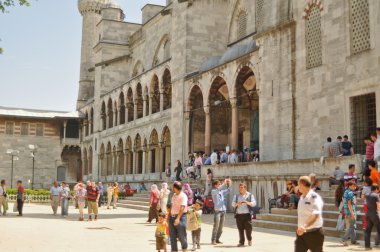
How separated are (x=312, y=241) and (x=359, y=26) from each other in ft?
42.0

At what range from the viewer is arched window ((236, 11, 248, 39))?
99.9 ft

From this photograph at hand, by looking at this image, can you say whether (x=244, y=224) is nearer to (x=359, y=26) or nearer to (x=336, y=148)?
(x=336, y=148)

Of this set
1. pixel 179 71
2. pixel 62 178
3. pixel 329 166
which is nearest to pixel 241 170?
pixel 329 166

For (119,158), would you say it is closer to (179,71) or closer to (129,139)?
(129,139)

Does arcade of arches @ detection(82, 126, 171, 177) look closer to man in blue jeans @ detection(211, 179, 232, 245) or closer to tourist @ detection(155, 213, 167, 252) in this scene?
man in blue jeans @ detection(211, 179, 232, 245)

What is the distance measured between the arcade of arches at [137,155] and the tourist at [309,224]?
91.0 feet

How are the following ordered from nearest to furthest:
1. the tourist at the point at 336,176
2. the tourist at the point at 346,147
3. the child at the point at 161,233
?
the child at the point at 161,233 < the tourist at the point at 336,176 < the tourist at the point at 346,147

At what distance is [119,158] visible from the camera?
4500 cm

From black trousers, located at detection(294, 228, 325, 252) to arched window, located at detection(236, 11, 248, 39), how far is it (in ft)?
80.0

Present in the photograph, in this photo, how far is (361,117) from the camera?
17.8m

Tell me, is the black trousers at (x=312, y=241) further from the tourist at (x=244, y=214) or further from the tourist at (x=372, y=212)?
the tourist at (x=244, y=214)

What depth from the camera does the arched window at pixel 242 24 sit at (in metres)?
30.4

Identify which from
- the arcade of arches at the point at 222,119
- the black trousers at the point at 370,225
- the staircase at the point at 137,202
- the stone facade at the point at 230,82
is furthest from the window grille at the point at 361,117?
the arcade of arches at the point at 222,119

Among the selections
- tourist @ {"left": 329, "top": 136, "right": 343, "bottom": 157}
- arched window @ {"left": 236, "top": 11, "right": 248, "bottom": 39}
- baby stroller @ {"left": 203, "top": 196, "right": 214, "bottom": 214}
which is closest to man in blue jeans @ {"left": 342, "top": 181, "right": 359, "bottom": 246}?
tourist @ {"left": 329, "top": 136, "right": 343, "bottom": 157}
